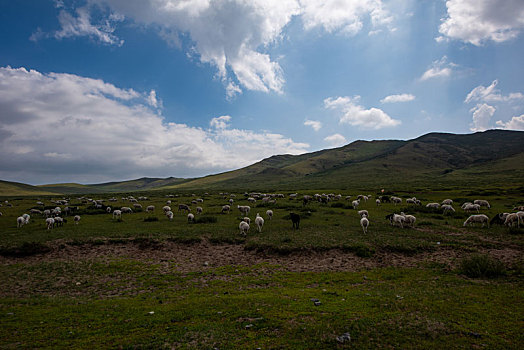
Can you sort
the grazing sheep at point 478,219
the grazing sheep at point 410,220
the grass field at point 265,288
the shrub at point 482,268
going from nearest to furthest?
1. the grass field at point 265,288
2. the shrub at point 482,268
3. the grazing sheep at point 478,219
4. the grazing sheep at point 410,220

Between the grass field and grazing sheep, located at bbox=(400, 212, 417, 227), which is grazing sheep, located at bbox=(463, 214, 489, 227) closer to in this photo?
the grass field

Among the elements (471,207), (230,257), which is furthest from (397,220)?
(230,257)

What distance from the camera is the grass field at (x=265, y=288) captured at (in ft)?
24.0

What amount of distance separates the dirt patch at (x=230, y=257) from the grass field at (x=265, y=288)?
0.38 ft

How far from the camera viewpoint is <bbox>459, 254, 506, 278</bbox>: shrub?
11.9 metres

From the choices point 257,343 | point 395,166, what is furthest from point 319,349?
point 395,166

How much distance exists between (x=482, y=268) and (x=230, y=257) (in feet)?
47.4

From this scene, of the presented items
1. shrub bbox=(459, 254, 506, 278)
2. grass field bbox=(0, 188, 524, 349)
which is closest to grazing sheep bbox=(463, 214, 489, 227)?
grass field bbox=(0, 188, 524, 349)

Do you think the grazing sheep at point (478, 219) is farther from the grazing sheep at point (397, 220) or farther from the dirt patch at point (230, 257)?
the dirt patch at point (230, 257)

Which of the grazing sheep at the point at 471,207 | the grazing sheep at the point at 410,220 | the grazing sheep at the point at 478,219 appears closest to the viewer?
the grazing sheep at the point at 478,219

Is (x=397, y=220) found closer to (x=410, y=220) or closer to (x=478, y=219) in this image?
(x=410, y=220)

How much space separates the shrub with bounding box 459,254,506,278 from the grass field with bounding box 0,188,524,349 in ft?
0.19

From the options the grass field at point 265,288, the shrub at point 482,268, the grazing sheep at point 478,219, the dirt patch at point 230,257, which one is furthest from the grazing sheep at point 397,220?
the shrub at point 482,268

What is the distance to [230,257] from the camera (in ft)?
56.7
